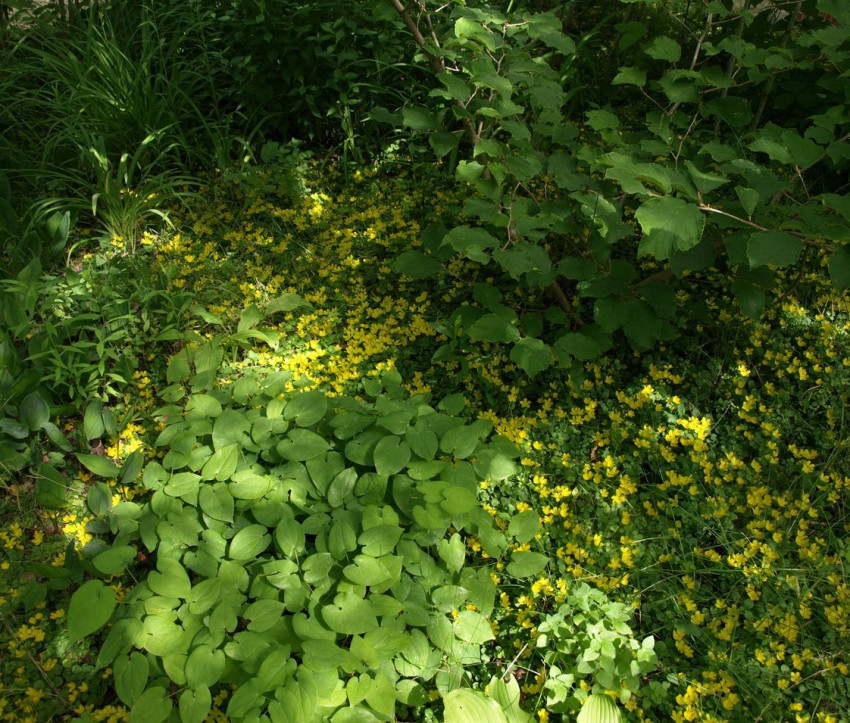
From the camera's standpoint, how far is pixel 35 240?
3.07 metres

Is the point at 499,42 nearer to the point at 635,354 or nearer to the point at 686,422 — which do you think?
the point at 635,354

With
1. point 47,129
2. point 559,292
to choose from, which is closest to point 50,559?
point 559,292

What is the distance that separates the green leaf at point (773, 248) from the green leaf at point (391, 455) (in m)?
1.12

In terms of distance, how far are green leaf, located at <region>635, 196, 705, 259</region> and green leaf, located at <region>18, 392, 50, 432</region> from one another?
214 cm

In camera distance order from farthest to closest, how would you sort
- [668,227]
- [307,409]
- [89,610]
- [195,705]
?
1. [307,409]
2. [668,227]
3. [89,610]
4. [195,705]

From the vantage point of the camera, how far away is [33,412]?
2.32 meters

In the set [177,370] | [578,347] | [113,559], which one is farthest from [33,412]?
[578,347]

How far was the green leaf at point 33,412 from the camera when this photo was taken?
7.62 feet

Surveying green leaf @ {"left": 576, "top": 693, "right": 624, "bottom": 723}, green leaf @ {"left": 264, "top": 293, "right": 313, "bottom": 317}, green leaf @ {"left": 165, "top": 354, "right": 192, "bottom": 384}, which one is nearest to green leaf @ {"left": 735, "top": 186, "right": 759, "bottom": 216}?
green leaf @ {"left": 576, "top": 693, "right": 624, "bottom": 723}

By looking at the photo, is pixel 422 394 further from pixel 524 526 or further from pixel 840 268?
pixel 840 268

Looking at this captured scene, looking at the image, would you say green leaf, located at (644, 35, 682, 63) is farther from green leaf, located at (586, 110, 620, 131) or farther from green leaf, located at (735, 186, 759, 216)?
green leaf, located at (735, 186, 759, 216)

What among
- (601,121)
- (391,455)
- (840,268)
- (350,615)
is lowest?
(350,615)

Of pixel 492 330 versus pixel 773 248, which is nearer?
pixel 773 248

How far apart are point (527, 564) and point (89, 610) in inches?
46.7
